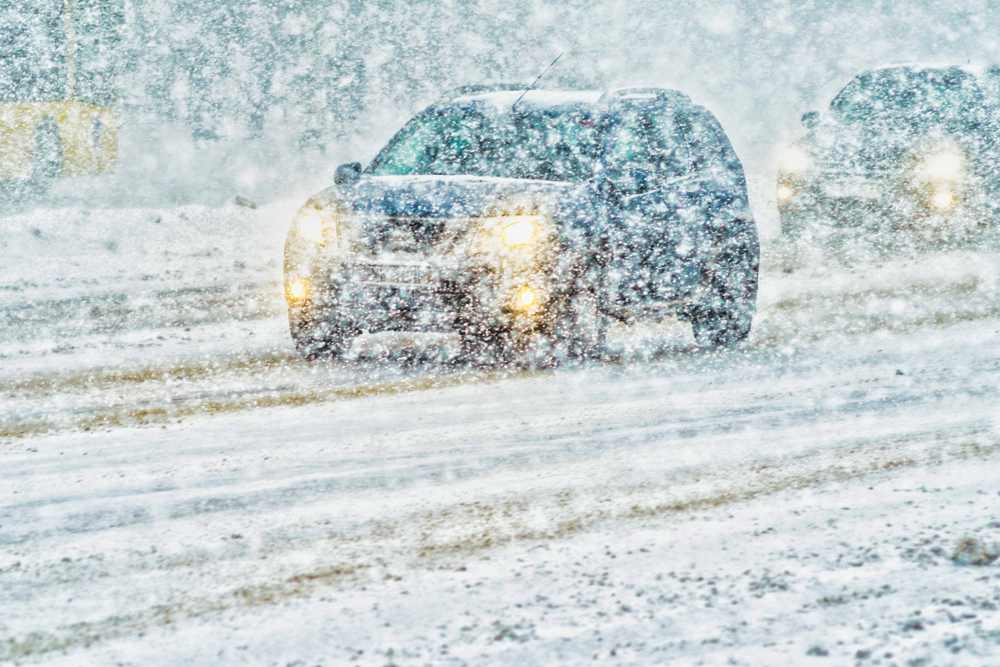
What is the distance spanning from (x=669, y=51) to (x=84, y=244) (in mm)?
25487

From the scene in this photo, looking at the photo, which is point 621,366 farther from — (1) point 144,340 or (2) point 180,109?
(2) point 180,109

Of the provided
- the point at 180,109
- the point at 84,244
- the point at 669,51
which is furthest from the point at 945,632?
the point at 669,51

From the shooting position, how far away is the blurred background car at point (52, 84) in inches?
921

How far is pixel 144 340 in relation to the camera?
1031 cm

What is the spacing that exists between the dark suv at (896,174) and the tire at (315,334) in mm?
8642

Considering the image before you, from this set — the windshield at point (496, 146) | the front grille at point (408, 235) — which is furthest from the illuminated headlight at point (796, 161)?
the front grille at point (408, 235)

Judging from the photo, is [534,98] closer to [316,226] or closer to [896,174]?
[316,226]

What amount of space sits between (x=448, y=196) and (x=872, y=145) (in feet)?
29.9

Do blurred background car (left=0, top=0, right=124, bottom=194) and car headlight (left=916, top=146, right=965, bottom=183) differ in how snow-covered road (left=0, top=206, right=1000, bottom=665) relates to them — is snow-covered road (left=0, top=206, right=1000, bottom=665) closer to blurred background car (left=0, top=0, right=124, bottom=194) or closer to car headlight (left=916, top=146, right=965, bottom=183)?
car headlight (left=916, top=146, right=965, bottom=183)

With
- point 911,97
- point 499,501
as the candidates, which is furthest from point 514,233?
point 911,97

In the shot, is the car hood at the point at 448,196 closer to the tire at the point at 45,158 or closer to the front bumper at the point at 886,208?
the front bumper at the point at 886,208

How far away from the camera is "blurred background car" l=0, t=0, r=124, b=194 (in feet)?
76.7

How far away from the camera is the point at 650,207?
31.8 ft

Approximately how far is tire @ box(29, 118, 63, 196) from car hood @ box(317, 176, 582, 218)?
50.9 ft
